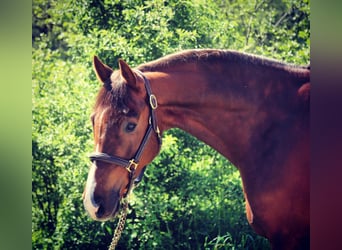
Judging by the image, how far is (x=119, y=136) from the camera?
3.22 metres

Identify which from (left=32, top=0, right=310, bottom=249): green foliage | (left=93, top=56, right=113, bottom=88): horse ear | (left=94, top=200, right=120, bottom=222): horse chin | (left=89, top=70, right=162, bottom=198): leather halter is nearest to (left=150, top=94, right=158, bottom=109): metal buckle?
(left=89, top=70, right=162, bottom=198): leather halter

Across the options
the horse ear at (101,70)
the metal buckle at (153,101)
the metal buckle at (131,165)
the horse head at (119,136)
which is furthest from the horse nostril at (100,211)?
the horse ear at (101,70)

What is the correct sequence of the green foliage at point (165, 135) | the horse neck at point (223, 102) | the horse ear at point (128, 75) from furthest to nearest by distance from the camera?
the green foliage at point (165, 135), the horse neck at point (223, 102), the horse ear at point (128, 75)

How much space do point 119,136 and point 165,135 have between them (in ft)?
2.04

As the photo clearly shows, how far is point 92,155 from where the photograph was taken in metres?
3.22

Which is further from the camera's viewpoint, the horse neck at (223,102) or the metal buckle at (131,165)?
the horse neck at (223,102)

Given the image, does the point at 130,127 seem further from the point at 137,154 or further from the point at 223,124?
the point at 223,124

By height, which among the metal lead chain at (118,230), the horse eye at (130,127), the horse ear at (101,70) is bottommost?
the metal lead chain at (118,230)

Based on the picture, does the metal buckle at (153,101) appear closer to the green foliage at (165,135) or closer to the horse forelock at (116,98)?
the horse forelock at (116,98)

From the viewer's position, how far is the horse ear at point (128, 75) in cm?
317
